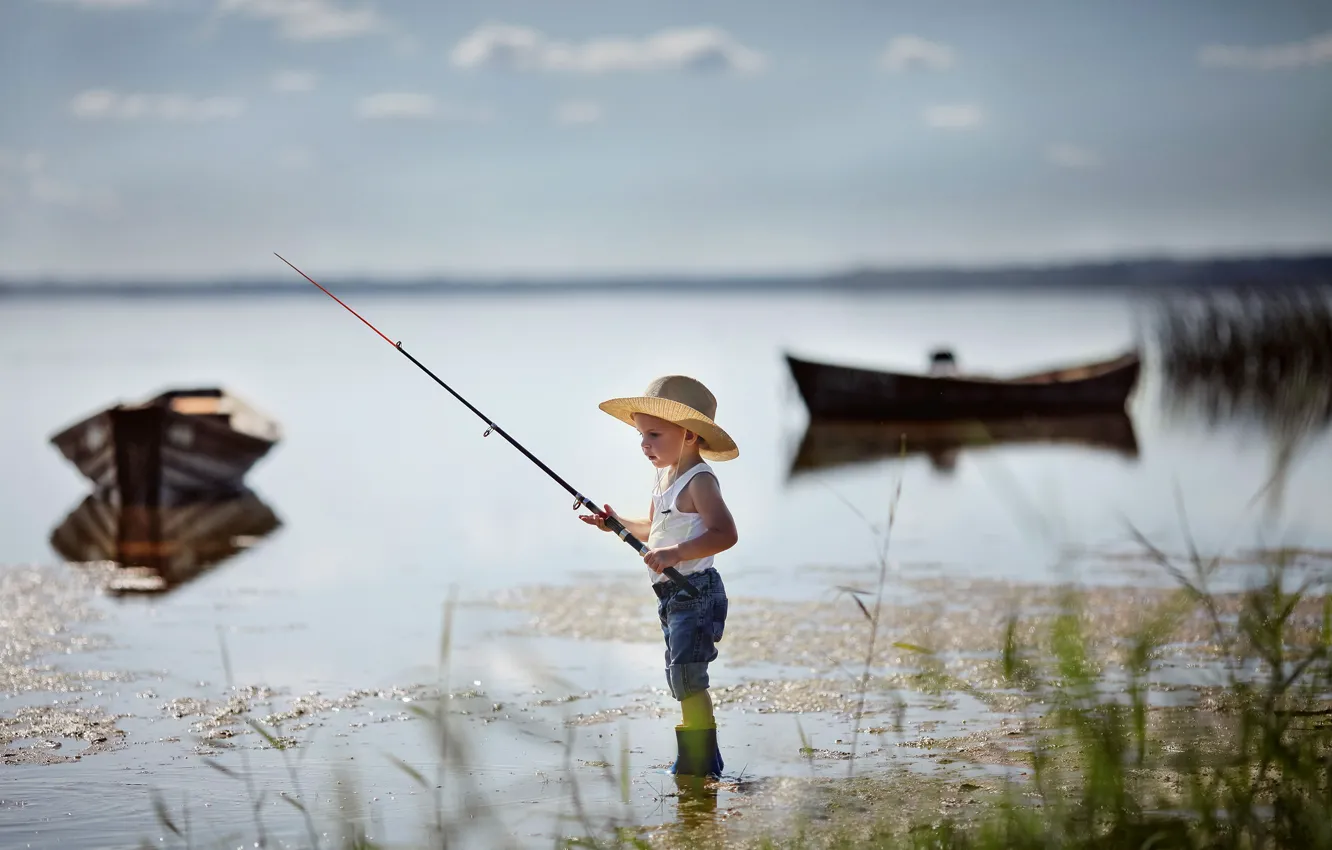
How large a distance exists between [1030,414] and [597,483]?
8.98 meters

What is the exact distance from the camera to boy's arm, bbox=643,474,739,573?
523 centimetres

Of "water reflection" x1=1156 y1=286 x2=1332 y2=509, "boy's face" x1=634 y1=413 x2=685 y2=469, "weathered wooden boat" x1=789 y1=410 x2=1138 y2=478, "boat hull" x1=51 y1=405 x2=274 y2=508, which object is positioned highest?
"water reflection" x1=1156 y1=286 x2=1332 y2=509

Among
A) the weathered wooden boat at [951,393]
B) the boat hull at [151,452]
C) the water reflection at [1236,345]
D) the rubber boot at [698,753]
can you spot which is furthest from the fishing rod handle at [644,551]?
the water reflection at [1236,345]

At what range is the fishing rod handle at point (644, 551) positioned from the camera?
5352 mm

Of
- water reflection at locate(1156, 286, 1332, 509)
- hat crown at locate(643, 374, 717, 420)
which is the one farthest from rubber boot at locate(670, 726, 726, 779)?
water reflection at locate(1156, 286, 1332, 509)

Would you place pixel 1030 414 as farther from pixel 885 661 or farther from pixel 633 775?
pixel 633 775

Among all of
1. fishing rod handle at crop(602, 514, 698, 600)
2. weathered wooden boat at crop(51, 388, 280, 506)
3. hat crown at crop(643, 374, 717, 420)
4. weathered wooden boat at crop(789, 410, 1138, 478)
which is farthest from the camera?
weathered wooden boat at crop(789, 410, 1138, 478)

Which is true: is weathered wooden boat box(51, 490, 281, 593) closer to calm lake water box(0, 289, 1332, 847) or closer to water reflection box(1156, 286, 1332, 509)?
calm lake water box(0, 289, 1332, 847)

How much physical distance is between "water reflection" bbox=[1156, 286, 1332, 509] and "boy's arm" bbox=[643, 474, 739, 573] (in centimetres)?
2049

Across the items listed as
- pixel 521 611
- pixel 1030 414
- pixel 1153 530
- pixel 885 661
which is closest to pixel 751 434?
pixel 1030 414

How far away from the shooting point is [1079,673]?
13.8ft

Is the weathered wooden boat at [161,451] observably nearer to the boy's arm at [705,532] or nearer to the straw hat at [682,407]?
the straw hat at [682,407]

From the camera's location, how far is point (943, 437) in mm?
21562

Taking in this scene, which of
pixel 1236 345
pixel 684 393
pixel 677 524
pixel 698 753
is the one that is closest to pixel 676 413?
pixel 684 393
